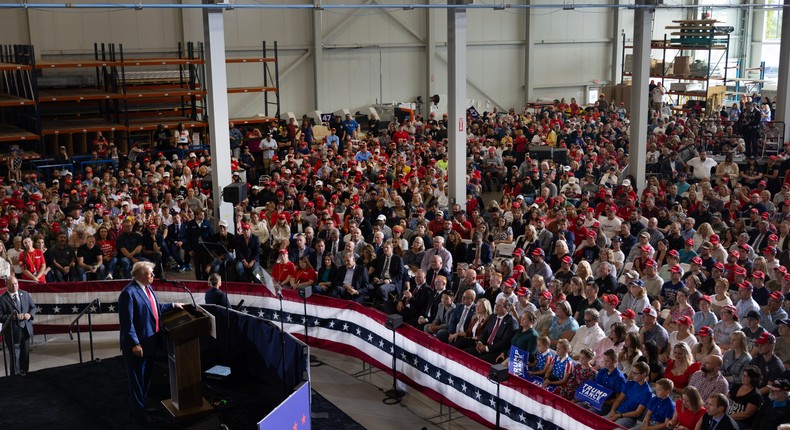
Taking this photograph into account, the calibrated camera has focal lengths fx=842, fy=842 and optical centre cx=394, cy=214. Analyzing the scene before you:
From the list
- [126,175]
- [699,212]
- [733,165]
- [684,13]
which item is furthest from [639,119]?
[684,13]

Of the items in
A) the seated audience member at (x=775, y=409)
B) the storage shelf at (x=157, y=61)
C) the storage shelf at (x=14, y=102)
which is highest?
the storage shelf at (x=157, y=61)

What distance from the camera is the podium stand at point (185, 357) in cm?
766

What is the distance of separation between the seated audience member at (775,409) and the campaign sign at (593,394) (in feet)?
4.48

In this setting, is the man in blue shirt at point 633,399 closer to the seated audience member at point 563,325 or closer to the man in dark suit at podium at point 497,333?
the seated audience member at point 563,325

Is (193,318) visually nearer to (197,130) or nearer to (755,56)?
(197,130)

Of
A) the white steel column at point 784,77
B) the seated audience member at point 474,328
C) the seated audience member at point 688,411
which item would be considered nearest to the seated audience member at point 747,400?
the seated audience member at point 688,411

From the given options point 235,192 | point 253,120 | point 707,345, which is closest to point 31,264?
point 235,192

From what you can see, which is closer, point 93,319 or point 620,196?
point 93,319

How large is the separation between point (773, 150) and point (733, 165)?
3.80 metres

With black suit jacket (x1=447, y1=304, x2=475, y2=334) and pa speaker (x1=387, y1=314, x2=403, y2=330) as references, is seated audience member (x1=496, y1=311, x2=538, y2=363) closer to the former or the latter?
black suit jacket (x1=447, y1=304, x2=475, y2=334)

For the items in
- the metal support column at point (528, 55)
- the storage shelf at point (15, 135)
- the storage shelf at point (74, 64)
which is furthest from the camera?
the metal support column at point (528, 55)

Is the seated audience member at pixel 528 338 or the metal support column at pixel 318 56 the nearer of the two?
the seated audience member at pixel 528 338

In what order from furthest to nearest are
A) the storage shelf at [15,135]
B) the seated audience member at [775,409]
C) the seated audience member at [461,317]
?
1. the storage shelf at [15,135]
2. the seated audience member at [461,317]
3. the seated audience member at [775,409]

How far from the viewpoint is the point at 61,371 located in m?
9.62
